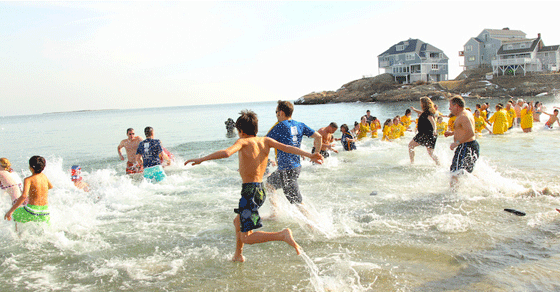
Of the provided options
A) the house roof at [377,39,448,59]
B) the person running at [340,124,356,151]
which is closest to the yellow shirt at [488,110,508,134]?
the person running at [340,124,356,151]

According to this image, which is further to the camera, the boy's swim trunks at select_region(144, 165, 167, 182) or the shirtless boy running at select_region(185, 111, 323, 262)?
the boy's swim trunks at select_region(144, 165, 167, 182)

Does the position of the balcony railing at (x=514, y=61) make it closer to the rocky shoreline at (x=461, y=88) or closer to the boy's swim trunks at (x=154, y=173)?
the rocky shoreline at (x=461, y=88)

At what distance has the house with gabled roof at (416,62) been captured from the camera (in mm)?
76062

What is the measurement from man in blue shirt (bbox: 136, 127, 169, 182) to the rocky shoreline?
60.6 m

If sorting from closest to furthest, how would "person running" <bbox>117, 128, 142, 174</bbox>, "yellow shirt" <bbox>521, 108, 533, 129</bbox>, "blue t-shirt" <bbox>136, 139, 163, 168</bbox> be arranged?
→ "blue t-shirt" <bbox>136, 139, 163, 168</bbox>
"person running" <bbox>117, 128, 142, 174</bbox>
"yellow shirt" <bbox>521, 108, 533, 129</bbox>

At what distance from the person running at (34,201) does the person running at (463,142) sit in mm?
6729

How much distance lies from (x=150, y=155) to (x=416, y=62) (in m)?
75.8

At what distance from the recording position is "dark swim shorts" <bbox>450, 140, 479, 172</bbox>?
6699 mm

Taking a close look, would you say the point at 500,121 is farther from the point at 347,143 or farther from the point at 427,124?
the point at 427,124

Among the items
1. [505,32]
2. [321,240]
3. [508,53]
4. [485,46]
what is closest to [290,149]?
[321,240]

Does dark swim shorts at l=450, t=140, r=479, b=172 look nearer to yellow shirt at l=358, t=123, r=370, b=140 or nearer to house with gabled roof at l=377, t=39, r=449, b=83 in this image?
yellow shirt at l=358, t=123, r=370, b=140

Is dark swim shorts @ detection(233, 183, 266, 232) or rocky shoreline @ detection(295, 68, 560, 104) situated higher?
rocky shoreline @ detection(295, 68, 560, 104)

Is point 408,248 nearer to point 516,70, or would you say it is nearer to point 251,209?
point 251,209

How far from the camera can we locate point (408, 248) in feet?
15.5
